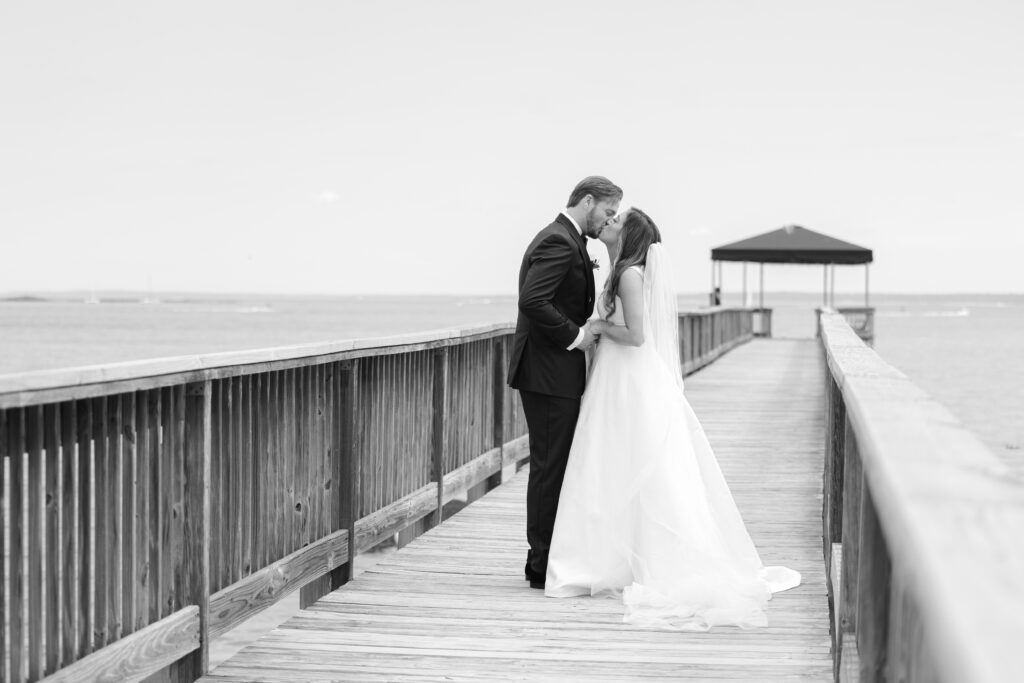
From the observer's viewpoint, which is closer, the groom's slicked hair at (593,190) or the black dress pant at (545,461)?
the groom's slicked hair at (593,190)

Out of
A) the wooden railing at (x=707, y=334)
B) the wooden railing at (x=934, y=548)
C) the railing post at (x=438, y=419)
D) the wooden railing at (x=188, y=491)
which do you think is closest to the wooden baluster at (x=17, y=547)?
the wooden railing at (x=188, y=491)

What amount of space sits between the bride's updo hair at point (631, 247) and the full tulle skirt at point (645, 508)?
28cm

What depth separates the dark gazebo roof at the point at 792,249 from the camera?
32.8m

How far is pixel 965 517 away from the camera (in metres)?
1.29

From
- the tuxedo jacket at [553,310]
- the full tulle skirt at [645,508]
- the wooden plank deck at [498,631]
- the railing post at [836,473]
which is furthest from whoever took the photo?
the tuxedo jacket at [553,310]

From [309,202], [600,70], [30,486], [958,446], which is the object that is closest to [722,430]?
[30,486]

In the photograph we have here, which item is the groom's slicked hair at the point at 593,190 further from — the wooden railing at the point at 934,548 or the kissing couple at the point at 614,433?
the wooden railing at the point at 934,548

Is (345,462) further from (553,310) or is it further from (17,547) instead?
(17,547)

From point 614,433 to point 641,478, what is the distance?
250mm

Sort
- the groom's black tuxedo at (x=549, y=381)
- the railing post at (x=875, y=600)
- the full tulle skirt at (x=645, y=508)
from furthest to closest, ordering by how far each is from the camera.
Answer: the groom's black tuxedo at (x=549, y=381), the full tulle skirt at (x=645, y=508), the railing post at (x=875, y=600)

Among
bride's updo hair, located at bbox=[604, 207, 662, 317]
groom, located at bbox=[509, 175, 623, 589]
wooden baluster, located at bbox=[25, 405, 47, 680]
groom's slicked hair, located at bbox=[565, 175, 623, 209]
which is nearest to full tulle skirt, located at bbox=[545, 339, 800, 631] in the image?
groom, located at bbox=[509, 175, 623, 589]

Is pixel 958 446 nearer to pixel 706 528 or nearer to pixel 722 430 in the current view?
pixel 706 528

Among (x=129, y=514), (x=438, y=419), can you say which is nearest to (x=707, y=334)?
(x=438, y=419)

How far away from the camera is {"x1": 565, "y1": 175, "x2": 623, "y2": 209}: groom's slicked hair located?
5430mm
